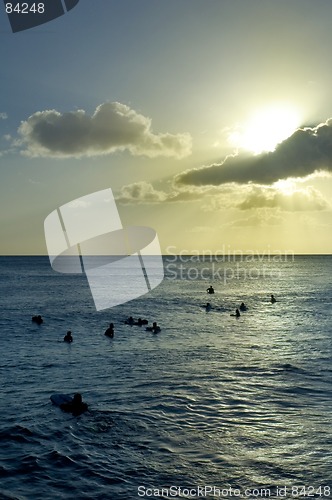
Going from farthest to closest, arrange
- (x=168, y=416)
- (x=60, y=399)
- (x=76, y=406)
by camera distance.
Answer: (x=60, y=399) < (x=76, y=406) < (x=168, y=416)

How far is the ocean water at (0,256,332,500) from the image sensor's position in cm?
1855

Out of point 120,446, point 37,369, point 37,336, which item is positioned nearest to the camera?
point 120,446

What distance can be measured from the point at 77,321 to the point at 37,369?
2756 centimetres

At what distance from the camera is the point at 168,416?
83.8 feet

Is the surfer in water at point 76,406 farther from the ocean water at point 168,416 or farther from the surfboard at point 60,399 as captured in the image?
the surfboard at point 60,399

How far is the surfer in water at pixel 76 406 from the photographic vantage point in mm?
25812

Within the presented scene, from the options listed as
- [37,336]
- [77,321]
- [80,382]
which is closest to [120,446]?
[80,382]

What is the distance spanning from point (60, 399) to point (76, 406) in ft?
6.33

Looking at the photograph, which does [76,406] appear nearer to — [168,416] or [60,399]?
[60,399]

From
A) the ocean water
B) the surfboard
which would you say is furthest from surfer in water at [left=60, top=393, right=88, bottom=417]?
the surfboard

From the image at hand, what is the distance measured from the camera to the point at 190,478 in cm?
1867

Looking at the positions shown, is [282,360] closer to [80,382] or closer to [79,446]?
[80,382]

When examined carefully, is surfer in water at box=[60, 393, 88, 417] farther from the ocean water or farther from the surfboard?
the surfboard

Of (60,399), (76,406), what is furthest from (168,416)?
(60,399)
